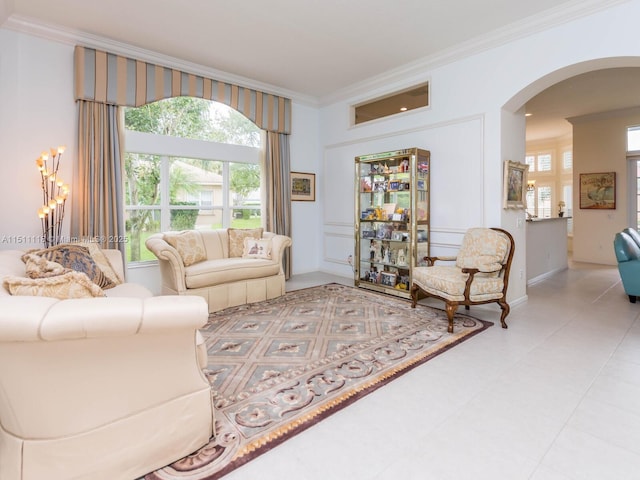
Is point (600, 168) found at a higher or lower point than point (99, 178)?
higher

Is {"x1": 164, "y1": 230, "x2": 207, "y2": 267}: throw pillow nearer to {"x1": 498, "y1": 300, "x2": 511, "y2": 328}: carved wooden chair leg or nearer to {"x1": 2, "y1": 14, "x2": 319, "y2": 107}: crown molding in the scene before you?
{"x1": 2, "y1": 14, "x2": 319, "y2": 107}: crown molding

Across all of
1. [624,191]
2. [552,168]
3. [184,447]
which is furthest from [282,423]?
[552,168]

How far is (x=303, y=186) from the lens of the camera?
629 centimetres

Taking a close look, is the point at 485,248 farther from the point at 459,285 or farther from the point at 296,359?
the point at 296,359

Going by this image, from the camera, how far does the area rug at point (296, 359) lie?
1.83m

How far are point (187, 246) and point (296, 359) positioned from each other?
7.35 ft

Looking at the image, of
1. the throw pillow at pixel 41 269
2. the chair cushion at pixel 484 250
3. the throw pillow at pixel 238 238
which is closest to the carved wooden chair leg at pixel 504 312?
the chair cushion at pixel 484 250

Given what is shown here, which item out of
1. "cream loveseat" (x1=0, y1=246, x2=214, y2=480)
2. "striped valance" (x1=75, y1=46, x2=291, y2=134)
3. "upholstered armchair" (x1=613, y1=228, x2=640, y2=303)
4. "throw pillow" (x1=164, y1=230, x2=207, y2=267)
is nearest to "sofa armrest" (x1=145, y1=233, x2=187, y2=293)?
"throw pillow" (x1=164, y1=230, x2=207, y2=267)

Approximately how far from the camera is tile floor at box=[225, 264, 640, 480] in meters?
1.61

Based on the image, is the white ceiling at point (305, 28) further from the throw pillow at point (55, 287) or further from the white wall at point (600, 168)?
the throw pillow at point (55, 287)

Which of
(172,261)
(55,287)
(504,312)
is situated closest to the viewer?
(55,287)

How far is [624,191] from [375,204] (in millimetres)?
5621

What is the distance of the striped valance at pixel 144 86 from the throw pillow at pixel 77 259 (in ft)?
6.75

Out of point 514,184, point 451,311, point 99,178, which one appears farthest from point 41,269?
point 514,184
